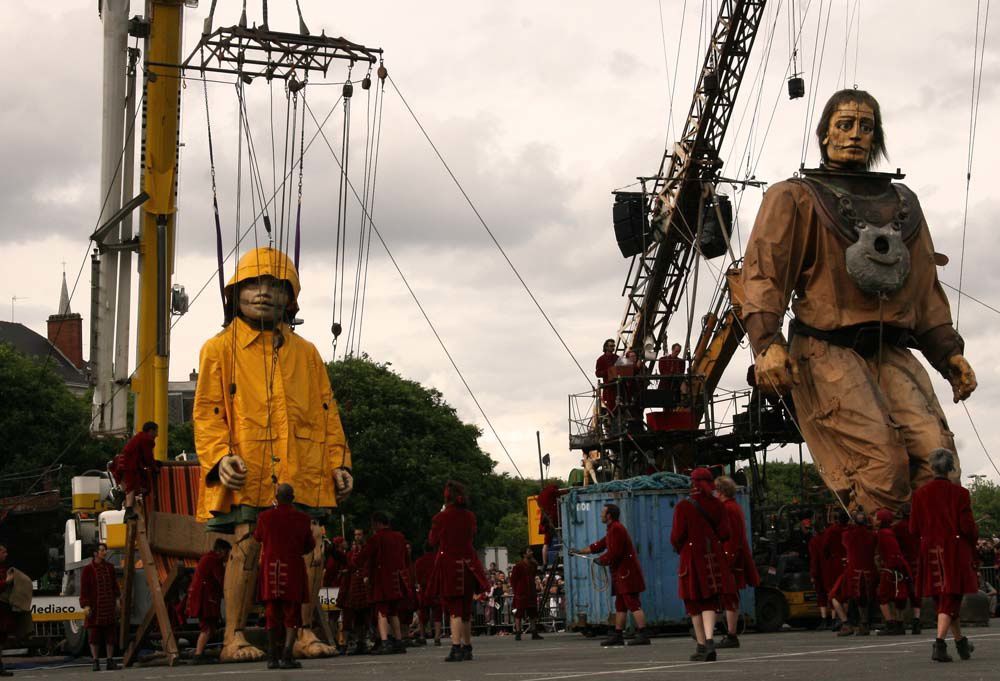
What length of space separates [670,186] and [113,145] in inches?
515

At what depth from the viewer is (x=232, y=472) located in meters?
16.6

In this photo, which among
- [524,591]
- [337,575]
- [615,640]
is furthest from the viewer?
[524,591]

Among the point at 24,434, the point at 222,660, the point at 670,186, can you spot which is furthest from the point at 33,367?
the point at 222,660

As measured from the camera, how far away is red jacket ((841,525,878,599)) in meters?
17.9

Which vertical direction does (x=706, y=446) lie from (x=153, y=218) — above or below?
below

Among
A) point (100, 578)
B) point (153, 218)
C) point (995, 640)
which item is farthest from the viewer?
point (153, 218)

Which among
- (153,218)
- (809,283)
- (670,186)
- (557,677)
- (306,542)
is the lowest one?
(557,677)

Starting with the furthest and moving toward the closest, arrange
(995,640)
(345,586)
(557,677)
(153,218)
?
1. (153,218)
2. (345,586)
3. (995,640)
4. (557,677)

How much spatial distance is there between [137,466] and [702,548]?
7.12 m

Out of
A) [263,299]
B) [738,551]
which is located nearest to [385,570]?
[263,299]

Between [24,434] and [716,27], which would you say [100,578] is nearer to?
[716,27]

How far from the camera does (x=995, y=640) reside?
1436cm

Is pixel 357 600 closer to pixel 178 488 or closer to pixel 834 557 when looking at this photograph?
pixel 178 488

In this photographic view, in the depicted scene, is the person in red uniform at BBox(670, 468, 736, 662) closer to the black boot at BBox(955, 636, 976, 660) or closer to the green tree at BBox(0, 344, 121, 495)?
the black boot at BBox(955, 636, 976, 660)
